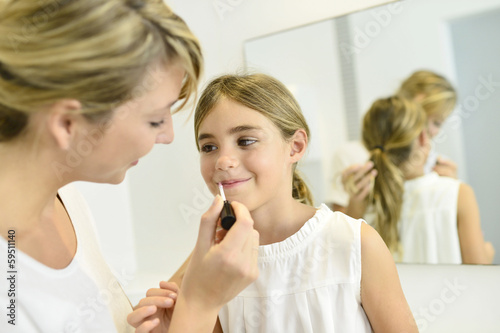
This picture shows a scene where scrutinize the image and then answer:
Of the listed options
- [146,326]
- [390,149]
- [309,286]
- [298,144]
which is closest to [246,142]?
[298,144]

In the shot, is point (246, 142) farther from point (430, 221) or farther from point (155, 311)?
point (430, 221)

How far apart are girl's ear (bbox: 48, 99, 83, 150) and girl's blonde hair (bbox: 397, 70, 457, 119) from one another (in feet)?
3.86

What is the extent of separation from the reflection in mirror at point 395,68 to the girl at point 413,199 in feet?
0.14

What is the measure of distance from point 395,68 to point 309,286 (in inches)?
34.0

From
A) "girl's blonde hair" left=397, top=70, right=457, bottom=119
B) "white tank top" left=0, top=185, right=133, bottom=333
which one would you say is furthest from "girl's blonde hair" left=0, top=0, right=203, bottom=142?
"girl's blonde hair" left=397, top=70, right=457, bottom=119

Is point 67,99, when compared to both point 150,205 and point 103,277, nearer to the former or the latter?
point 103,277

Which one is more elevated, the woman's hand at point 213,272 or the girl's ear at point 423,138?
the girl's ear at point 423,138

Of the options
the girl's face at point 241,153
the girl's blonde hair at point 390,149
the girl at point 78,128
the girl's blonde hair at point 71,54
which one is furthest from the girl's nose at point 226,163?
the girl's blonde hair at point 390,149

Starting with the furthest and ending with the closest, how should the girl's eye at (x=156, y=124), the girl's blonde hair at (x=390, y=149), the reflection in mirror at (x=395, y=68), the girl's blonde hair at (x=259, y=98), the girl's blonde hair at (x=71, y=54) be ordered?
the girl's blonde hair at (x=390, y=149), the reflection in mirror at (x=395, y=68), the girl's blonde hair at (x=259, y=98), the girl's eye at (x=156, y=124), the girl's blonde hair at (x=71, y=54)

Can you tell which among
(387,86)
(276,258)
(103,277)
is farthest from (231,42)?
(103,277)

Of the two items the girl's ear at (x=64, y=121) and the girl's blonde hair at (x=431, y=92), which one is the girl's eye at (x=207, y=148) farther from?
the girl's blonde hair at (x=431, y=92)

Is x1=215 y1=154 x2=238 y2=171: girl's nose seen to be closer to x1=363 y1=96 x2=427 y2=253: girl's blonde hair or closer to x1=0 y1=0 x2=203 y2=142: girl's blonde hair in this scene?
x1=0 y1=0 x2=203 y2=142: girl's blonde hair

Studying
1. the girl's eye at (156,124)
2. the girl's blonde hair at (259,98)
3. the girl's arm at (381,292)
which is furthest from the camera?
the girl's blonde hair at (259,98)

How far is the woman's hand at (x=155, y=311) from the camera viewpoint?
75 cm
